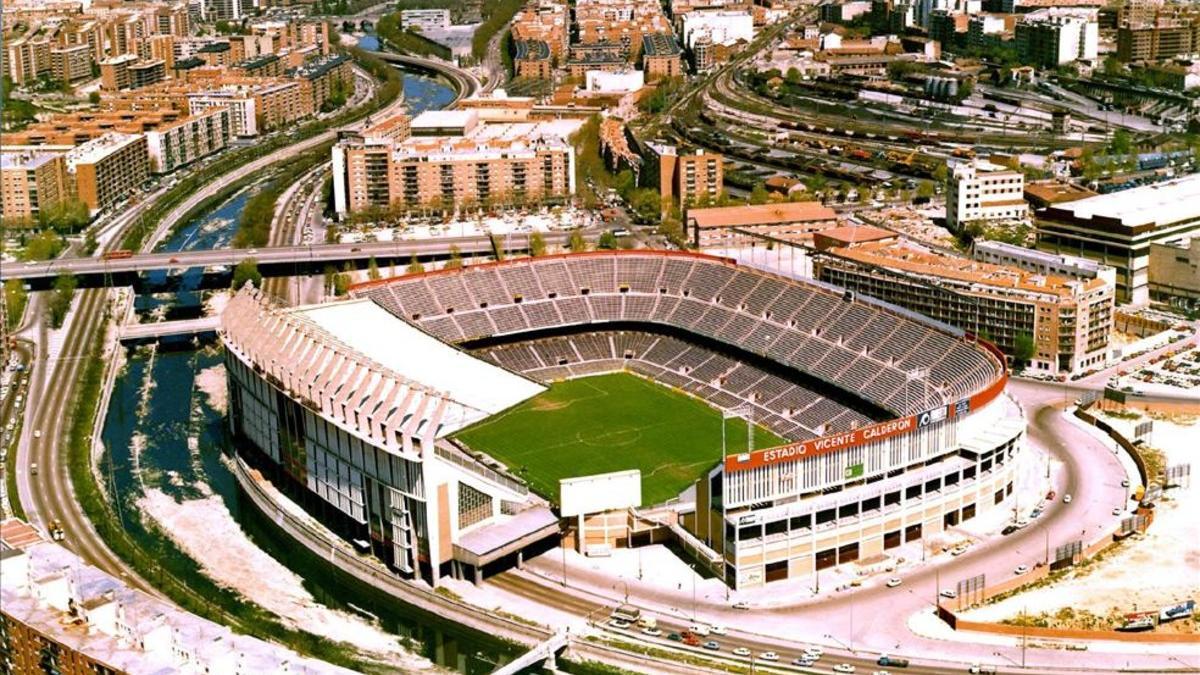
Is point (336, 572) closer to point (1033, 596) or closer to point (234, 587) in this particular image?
point (234, 587)

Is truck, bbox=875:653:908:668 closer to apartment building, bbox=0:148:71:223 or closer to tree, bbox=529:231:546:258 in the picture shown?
tree, bbox=529:231:546:258

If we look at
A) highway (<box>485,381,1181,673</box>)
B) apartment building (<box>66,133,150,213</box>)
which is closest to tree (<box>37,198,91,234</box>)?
apartment building (<box>66,133,150,213</box>)

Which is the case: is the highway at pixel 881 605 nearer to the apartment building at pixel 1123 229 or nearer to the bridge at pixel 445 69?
the apartment building at pixel 1123 229

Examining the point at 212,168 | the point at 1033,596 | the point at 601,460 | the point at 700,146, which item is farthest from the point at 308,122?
the point at 1033,596

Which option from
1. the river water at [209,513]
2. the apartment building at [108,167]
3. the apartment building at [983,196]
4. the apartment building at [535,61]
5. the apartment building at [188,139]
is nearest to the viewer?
the river water at [209,513]

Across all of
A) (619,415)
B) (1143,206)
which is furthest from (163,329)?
(1143,206)

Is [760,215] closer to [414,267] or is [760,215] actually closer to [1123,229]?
[414,267]

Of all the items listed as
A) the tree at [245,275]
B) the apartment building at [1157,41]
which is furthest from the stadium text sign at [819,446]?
the apartment building at [1157,41]
